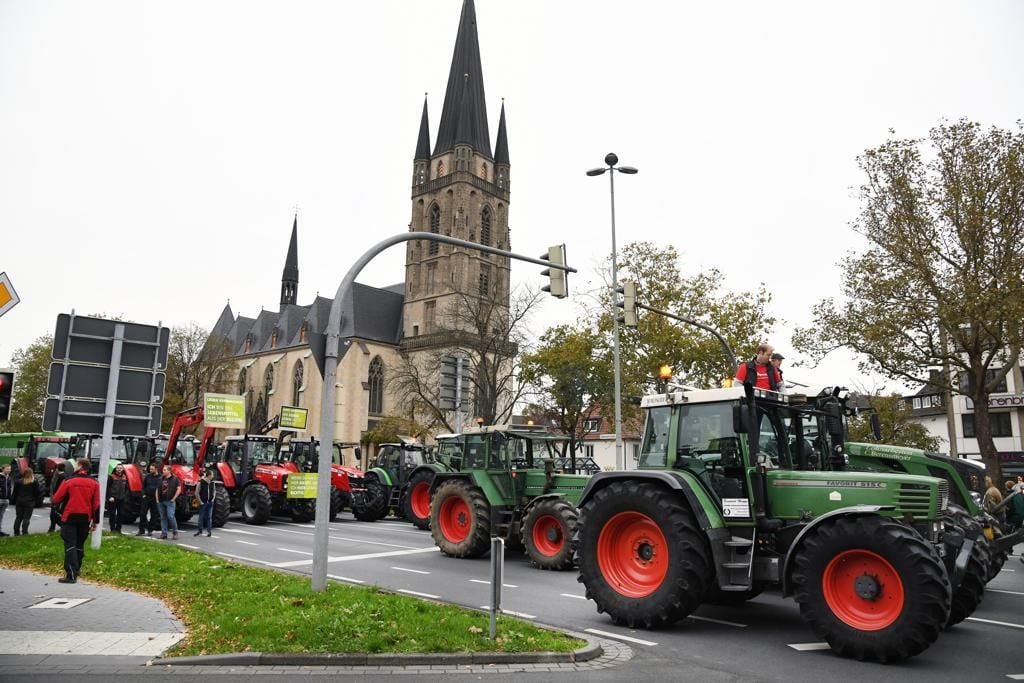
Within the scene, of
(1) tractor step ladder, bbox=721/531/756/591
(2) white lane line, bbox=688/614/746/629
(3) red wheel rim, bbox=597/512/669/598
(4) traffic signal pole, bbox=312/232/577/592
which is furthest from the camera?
(4) traffic signal pole, bbox=312/232/577/592

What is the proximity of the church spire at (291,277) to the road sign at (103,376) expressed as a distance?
8012 cm

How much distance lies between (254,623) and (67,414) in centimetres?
649

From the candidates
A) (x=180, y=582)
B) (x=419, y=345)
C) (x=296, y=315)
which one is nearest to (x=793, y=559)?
(x=180, y=582)

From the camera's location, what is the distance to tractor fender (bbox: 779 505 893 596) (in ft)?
21.9

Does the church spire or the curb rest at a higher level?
the church spire

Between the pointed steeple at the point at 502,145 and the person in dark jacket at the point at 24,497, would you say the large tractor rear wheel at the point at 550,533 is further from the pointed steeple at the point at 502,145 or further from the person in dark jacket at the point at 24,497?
the pointed steeple at the point at 502,145

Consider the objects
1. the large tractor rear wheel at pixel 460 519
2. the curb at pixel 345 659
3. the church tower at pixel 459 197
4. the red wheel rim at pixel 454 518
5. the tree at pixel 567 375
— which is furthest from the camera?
the church tower at pixel 459 197

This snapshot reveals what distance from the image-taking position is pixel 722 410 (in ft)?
26.8

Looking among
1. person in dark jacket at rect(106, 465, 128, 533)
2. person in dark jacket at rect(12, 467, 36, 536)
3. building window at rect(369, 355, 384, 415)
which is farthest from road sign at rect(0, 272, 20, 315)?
building window at rect(369, 355, 384, 415)

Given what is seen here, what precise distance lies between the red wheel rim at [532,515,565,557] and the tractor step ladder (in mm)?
4954

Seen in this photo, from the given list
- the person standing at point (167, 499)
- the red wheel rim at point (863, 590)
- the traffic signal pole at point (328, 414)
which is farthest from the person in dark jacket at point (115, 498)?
the red wheel rim at point (863, 590)

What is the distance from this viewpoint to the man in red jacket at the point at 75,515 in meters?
10.1

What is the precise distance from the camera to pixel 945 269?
2247 centimetres

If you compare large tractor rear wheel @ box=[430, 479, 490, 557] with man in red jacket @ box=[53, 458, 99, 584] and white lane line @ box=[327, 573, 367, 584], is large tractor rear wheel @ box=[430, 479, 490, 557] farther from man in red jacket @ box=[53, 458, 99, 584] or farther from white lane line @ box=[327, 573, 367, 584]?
man in red jacket @ box=[53, 458, 99, 584]
